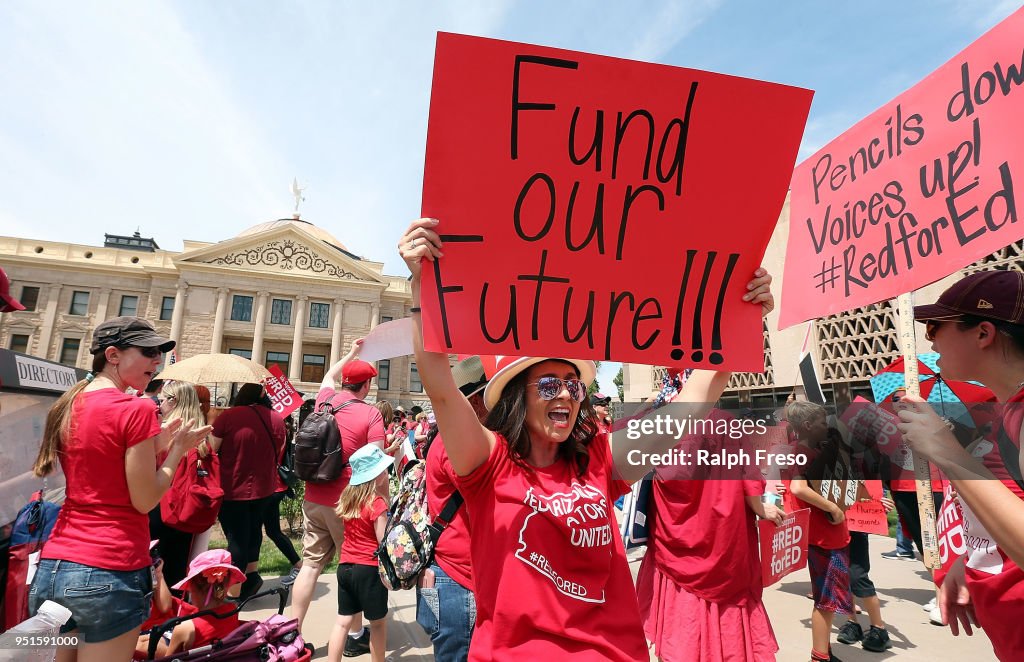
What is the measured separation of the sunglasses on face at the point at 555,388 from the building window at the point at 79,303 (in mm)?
50278

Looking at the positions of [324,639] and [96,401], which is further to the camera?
[324,639]

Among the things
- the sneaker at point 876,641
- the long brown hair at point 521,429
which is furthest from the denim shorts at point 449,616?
the sneaker at point 876,641

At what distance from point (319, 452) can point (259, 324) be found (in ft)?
134

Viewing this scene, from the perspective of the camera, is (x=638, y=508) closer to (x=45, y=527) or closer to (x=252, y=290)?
(x=45, y=527)

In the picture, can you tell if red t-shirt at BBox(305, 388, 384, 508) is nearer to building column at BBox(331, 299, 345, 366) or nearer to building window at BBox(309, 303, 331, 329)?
building column at BBox(331, 299, 345, 366)

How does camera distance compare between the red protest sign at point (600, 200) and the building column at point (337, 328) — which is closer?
the red protest sign at point (600, 200)

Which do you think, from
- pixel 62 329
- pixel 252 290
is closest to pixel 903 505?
pixel 252 290

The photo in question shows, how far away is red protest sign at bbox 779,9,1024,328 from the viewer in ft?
7.18

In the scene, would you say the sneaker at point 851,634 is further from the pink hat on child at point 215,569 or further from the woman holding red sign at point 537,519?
the pink hat on child at point 215,569

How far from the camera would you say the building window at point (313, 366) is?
138 ft

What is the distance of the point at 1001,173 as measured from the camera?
2168 mm

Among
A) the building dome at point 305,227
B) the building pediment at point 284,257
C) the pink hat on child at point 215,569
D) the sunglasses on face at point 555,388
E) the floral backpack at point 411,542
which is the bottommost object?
the pink hat on child at point 215,569

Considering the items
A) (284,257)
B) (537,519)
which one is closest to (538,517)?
(537,519)

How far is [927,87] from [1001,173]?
64cm
